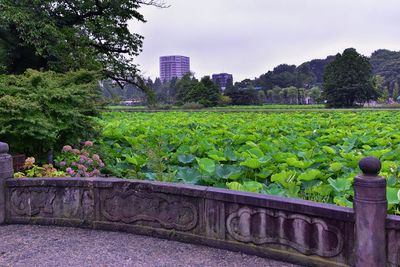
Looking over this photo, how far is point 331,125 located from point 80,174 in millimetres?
6994

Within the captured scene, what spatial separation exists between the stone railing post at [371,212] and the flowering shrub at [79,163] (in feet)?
11.1

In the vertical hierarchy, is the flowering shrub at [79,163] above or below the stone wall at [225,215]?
above

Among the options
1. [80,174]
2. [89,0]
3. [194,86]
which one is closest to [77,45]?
[89,0]

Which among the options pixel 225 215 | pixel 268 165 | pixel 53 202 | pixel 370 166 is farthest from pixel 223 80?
pixel 370 166

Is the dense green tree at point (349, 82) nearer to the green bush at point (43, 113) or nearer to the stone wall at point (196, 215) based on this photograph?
the green bush at point (43, 113)

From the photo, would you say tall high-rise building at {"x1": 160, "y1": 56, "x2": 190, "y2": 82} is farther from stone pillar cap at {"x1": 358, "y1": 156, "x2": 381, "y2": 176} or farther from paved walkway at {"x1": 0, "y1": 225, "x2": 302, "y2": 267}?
stone pillar cap at {"x1": 358, "y1": 156, "x2": 381, "y2": 176}

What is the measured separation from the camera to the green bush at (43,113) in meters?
5.30

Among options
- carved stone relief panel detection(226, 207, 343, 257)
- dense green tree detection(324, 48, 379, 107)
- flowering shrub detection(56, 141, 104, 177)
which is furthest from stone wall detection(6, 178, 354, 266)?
dense green tree detection(324, 48, 379, 107)

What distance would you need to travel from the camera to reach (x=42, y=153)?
5.95 meters

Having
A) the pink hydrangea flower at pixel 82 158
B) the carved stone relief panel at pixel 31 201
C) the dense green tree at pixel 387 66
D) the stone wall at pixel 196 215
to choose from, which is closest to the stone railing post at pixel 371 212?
the stone wall at pixel 196 215

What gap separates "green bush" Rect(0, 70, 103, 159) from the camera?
5.30 m

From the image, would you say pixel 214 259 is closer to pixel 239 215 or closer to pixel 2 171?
pixel 239 215

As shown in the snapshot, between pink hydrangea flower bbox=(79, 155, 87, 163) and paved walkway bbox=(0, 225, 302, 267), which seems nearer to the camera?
paved walkway bbox=(0, 225, 302, 267)

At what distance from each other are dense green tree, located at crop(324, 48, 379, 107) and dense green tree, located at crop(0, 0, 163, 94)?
3148cm
